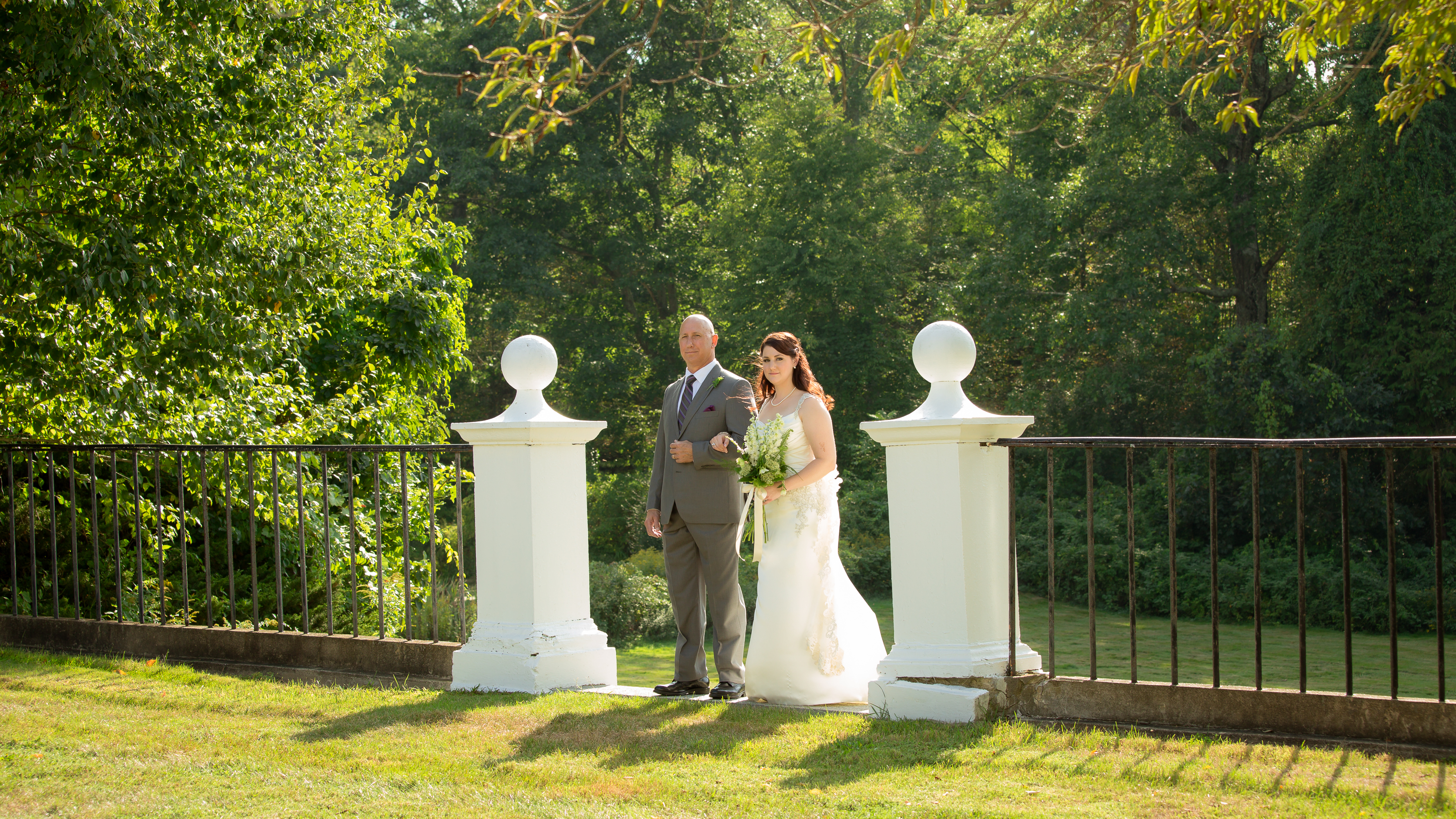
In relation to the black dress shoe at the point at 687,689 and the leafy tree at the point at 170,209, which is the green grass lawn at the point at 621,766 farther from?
the leafy tree at the point at 170,209

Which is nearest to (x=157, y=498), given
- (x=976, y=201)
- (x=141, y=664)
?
(x=141, y=664)

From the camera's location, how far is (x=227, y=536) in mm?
6195

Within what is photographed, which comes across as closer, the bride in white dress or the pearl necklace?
the bride in white dress

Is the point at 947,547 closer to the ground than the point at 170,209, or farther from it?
closer to the ground

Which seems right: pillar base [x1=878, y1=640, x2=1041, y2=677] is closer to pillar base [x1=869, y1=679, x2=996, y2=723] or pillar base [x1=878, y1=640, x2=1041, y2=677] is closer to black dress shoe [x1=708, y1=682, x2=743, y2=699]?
pillar base [x1=869, y1=679, x2=996, y2=723]

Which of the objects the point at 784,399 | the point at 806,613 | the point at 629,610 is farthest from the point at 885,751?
the point at 629,610

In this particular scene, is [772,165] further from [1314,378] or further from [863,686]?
[863,686]

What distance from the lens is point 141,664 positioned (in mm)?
5922

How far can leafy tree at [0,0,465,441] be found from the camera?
5.99 m

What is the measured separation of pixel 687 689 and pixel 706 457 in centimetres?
104

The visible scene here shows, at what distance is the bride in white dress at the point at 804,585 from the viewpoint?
511 centimetres

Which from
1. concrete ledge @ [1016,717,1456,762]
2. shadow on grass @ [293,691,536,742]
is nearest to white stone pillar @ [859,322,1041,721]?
concrete ledge @ [1016,717,1456,762]

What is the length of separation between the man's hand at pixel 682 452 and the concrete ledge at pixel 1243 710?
5.63ft

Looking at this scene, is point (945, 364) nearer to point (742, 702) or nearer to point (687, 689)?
point (742, 702)
